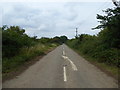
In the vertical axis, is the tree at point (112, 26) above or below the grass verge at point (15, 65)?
above

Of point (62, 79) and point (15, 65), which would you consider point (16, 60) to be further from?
point (62, 79)

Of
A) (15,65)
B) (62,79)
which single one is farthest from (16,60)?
(62,79)

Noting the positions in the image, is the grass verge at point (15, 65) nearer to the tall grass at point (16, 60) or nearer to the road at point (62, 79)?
the tall grass at point (16, 60)

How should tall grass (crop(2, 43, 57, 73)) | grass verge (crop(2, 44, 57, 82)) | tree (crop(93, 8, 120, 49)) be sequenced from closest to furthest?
grass verge (crop(2, 44, 57, 82)) → tall grass (crop(2, 43, 57, 73)) → tree (crop(93, 8, 120, 49))

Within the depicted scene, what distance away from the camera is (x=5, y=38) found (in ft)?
63.5

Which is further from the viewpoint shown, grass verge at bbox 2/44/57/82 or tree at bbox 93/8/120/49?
Answer: tree at bbox 93/8/120/49

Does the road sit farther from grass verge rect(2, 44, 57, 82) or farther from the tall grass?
the tall grass

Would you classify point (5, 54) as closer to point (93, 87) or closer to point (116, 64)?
point (116, 64)

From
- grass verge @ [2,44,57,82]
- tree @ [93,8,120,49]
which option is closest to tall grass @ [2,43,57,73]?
grass verge @ [2,44,57,82]

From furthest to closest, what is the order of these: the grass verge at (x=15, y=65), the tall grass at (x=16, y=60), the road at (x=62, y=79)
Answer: the tall grass at (x=16, y=60) → the grass verge at (x=15, y=65) → the road at (x=62, y=79)

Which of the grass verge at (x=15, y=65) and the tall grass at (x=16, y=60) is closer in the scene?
the grass verge at (x=15, y=65)

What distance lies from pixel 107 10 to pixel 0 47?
37.0 feet

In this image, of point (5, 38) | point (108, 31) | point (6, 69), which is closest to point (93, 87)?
point (6, 69)

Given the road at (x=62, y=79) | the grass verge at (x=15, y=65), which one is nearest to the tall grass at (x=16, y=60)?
the grass verge at (x=15, y=65)
